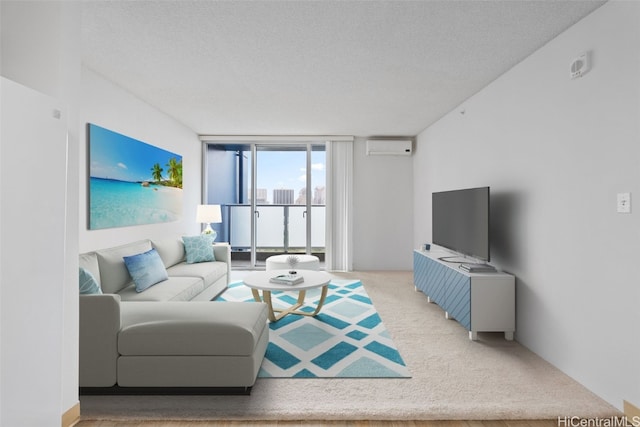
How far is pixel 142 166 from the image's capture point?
411cm

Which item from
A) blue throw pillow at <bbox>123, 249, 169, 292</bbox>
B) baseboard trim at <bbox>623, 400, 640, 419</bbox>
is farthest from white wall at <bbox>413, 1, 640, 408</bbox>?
blue throw pillow at <bbox>123, 249, 169, 292</bbox>

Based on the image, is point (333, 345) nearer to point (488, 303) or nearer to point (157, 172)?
point (488, 303)

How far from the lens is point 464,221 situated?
3.67 m

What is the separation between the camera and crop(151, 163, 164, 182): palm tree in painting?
4.38m

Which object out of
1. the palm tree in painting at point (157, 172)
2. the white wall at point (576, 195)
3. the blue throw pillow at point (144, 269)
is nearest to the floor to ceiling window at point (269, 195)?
the palm tree in painting at point (157, 172)

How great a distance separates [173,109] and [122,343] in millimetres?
3291

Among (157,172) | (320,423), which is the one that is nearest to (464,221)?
(320,423)

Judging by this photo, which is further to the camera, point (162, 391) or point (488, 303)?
point (488, 303)

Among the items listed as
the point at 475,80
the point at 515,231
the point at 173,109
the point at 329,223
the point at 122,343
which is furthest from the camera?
the point at 329,223

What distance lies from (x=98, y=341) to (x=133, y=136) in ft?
8.44

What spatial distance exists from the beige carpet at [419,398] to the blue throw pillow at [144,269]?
124cm

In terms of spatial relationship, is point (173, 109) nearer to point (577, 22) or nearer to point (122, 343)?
point (122, 343)

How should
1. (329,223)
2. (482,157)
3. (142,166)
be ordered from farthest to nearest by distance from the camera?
(329,223) < (142,166) < (482,157)

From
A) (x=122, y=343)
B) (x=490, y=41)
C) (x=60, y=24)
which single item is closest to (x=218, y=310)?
(x=122, y=343)
